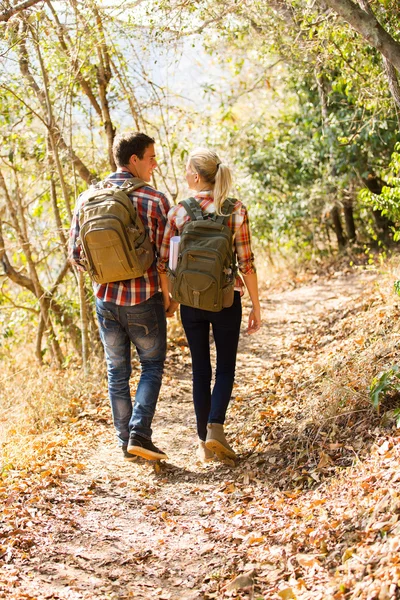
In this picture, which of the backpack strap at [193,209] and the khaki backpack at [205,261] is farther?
the backpack strap at [193,209]

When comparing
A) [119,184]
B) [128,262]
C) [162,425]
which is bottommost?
[162,425]

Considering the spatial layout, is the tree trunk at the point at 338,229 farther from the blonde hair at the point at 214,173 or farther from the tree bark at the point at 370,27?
the blonde hair at the point at 214,173

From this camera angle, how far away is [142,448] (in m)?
4.14

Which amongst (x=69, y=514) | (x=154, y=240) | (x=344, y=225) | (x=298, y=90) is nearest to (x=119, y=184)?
(x=154, y=240)

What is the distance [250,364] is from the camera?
21.8ft

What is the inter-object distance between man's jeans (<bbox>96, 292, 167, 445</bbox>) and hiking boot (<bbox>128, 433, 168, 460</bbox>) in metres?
0.04

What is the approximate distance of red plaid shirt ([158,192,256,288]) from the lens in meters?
3.90

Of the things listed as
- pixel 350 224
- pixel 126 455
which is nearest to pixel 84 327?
pixel 126 455

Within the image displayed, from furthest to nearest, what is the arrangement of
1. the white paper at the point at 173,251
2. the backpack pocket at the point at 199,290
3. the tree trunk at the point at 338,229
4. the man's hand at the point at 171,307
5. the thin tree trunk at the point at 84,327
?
the tree trunk at the point at 338,229
the thin tree trunk at the point at 84,327
the man's hand at the point at 171,307
the white paper at the point at 173,251
the backpack pocket at the point at 199,290

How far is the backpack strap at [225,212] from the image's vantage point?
3830 mm

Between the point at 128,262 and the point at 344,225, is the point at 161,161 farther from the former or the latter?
the point at 344,225

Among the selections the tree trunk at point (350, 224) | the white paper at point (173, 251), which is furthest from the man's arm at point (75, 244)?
the tree trunk at point (350, 224)

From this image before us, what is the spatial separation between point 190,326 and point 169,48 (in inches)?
138

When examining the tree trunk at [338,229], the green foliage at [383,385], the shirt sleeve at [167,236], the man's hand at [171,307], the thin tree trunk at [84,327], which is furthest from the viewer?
the tree trunk at [338,229]
